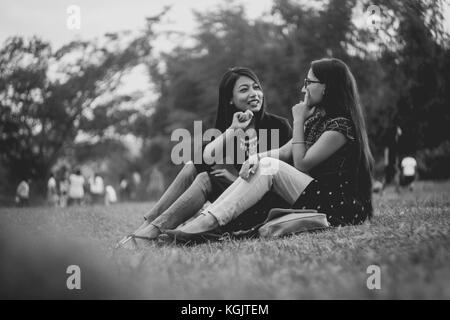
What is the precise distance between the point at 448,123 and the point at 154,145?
2285 centimetres

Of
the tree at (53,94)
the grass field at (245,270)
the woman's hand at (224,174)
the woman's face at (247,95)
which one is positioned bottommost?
the grass field at (245,270)

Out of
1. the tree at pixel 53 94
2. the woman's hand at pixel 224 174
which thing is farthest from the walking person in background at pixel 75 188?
the woman's hand at pixel 224 174

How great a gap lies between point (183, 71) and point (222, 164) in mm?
24146

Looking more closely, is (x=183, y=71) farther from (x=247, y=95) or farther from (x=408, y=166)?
(x=247, y=95)

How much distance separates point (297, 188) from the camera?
11.7 feet

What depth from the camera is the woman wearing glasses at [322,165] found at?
3500 millimetres

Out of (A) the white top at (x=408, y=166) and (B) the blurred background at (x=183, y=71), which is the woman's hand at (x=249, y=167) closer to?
(B) the blurred background at (x=183, y=71)

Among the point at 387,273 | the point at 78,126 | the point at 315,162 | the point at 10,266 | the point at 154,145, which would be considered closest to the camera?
the point at 387,273

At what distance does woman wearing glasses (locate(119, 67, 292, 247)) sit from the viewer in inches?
145

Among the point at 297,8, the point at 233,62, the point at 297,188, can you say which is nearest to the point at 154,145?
the point at 233,62

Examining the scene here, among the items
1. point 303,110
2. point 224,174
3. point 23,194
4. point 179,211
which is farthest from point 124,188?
point 303,110

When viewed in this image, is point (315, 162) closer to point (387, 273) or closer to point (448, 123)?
point (387, 273)

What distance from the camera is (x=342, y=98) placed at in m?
3.65

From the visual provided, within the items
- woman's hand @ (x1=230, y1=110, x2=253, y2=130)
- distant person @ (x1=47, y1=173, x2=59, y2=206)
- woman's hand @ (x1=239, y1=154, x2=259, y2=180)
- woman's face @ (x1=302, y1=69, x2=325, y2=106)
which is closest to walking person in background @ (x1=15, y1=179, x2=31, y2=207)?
distant person @ (x1=47, y1=173, x2=59, y2=206)
